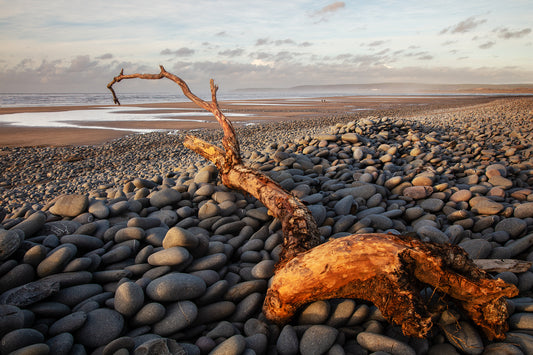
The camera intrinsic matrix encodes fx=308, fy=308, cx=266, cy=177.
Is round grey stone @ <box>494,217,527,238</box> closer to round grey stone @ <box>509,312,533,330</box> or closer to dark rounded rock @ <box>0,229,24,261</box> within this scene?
round grey stone @ <box>509,312,533,330</box>

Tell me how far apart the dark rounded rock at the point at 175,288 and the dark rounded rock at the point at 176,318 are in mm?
71

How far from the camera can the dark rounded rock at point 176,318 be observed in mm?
2330

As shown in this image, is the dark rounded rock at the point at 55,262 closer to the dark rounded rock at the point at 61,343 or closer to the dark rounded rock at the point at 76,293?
the dark rounded rock at the point at 76,293

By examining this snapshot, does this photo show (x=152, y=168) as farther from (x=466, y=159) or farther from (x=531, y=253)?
(x=531, y=253)

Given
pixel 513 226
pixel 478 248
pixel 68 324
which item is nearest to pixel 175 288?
pixel 68 324

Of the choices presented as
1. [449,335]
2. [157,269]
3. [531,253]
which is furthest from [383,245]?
[531,253]

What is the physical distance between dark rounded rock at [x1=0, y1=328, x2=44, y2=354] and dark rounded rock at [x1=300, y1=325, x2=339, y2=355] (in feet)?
5.81

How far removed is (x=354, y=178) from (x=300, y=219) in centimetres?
260

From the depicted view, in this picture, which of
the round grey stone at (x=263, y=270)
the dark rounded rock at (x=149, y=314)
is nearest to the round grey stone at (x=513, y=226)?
the round grey stone at (x=263, y=270)

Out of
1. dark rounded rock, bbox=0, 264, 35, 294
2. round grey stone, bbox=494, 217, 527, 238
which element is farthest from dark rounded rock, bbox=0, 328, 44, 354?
round grey stone, bbox=494, 217, 527, 238

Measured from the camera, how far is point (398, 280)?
84.1 inches

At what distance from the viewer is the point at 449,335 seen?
222 cm

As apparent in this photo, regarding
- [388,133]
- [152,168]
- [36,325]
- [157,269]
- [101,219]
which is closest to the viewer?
[36,325]

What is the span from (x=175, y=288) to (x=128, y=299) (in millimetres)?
351
